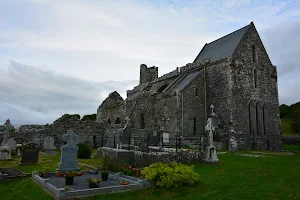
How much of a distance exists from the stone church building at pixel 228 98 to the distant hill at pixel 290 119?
1998 centimetres

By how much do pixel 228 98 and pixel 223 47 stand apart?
23.1 feet

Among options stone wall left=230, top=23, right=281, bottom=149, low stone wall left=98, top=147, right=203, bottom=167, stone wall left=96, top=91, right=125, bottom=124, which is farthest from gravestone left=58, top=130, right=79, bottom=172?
stone wall left=96, top=91, right=125, bottom=124

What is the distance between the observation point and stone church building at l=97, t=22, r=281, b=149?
25.0 meters

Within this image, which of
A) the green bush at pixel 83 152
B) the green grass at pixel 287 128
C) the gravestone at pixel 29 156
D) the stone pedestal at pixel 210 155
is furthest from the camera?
the green grass at pixel 287 128

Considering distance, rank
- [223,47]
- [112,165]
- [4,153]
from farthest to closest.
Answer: [223,47] < [4,153] < [112,165]

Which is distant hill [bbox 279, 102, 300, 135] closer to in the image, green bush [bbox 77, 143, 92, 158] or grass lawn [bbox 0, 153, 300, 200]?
grass lawn [bbox 0, 153, 300, 200]

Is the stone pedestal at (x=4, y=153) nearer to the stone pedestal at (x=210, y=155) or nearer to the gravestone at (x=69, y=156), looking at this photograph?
Result: the gravestone at (x=69, y=156)

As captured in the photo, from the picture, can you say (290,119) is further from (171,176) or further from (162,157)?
(171,176)

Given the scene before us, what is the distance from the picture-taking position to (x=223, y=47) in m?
29.0

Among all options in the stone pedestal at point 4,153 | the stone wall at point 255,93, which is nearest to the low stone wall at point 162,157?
the stone pedestal at point 4,153

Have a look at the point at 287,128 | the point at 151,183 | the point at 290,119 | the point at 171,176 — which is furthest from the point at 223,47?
the point at 290,119

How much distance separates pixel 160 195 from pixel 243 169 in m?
5.20

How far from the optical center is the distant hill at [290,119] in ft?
147

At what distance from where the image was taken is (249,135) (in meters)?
25.2
